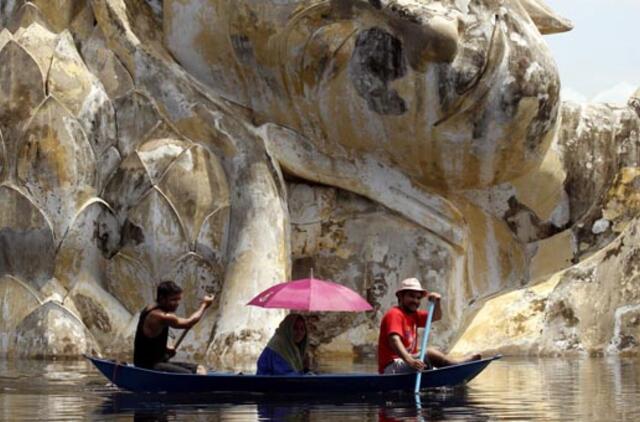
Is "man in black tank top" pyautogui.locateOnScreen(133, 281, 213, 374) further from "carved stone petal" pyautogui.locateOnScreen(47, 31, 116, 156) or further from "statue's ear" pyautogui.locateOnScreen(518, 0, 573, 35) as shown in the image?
"statue's ear" pyautogui.locateOnScreen(518, 0, 573, 35)

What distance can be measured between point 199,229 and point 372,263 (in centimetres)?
306

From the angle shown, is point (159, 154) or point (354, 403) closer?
point (354, 403)

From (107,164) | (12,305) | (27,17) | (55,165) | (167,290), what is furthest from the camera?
(27,17)

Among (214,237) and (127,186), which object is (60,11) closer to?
(127,186)

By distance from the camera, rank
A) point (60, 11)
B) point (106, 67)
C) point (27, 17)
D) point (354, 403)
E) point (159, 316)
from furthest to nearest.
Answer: point (60, 11), point (27, 17), point (106, 67), point (159, 316), point (354, 403)

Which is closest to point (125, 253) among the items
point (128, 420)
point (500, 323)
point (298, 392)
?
point (500, 323)

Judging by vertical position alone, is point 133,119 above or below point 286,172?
above

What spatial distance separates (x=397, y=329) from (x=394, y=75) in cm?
1043

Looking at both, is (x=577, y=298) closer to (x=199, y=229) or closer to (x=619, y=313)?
(x=619, y=313)

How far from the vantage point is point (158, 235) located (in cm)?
3048

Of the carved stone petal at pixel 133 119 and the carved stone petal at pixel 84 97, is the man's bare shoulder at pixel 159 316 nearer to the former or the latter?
the carved stone petal at pixel 84 97

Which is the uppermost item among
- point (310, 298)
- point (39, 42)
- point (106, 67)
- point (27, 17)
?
point (27, 17)

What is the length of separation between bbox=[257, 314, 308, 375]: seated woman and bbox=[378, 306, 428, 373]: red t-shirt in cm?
90

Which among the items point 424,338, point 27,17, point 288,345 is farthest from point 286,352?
point 27,17
